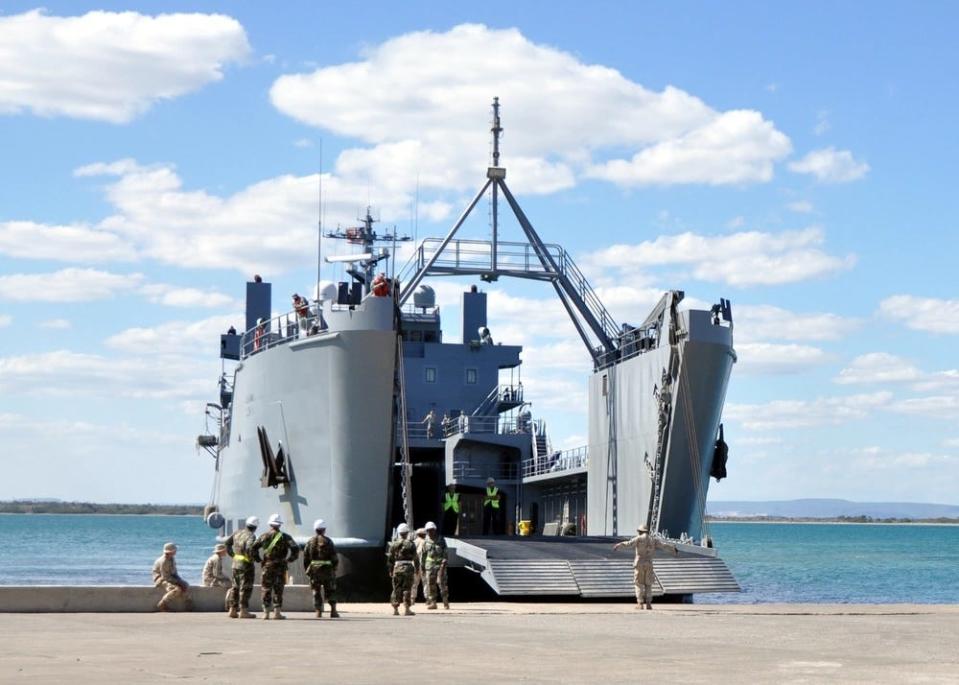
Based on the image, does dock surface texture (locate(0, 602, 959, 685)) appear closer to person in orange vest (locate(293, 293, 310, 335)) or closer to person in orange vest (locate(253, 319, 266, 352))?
person in orange vest (locate(293, 293, 310, 335))

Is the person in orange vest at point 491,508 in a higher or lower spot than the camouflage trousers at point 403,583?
higher

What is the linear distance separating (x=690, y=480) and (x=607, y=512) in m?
3.36

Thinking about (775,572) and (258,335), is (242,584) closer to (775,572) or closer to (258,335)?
(258,335)

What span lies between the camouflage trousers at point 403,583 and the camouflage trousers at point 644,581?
3143 millimetres

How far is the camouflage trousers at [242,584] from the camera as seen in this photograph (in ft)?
56.9

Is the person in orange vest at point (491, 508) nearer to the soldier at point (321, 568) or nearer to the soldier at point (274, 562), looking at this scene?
the soldier at point (321, 568)

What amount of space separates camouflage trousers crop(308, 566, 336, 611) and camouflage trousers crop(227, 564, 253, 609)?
0.77 m

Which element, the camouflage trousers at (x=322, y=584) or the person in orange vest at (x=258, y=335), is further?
the person in orange vest at (x=258, y=335)

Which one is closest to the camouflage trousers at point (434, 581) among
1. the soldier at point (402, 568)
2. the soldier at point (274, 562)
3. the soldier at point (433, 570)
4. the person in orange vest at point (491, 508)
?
the soldier at point (433, 570)

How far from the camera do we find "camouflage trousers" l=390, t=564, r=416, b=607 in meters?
18.7

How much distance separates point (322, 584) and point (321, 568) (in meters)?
0.26

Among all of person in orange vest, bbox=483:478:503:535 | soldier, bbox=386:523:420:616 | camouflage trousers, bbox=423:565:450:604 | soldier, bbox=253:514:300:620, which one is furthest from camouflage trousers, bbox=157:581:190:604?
person in orange vest, bbox=483:478:503:535

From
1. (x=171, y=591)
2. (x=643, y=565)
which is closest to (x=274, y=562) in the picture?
(x=171, y=591)

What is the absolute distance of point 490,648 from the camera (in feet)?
41.9
